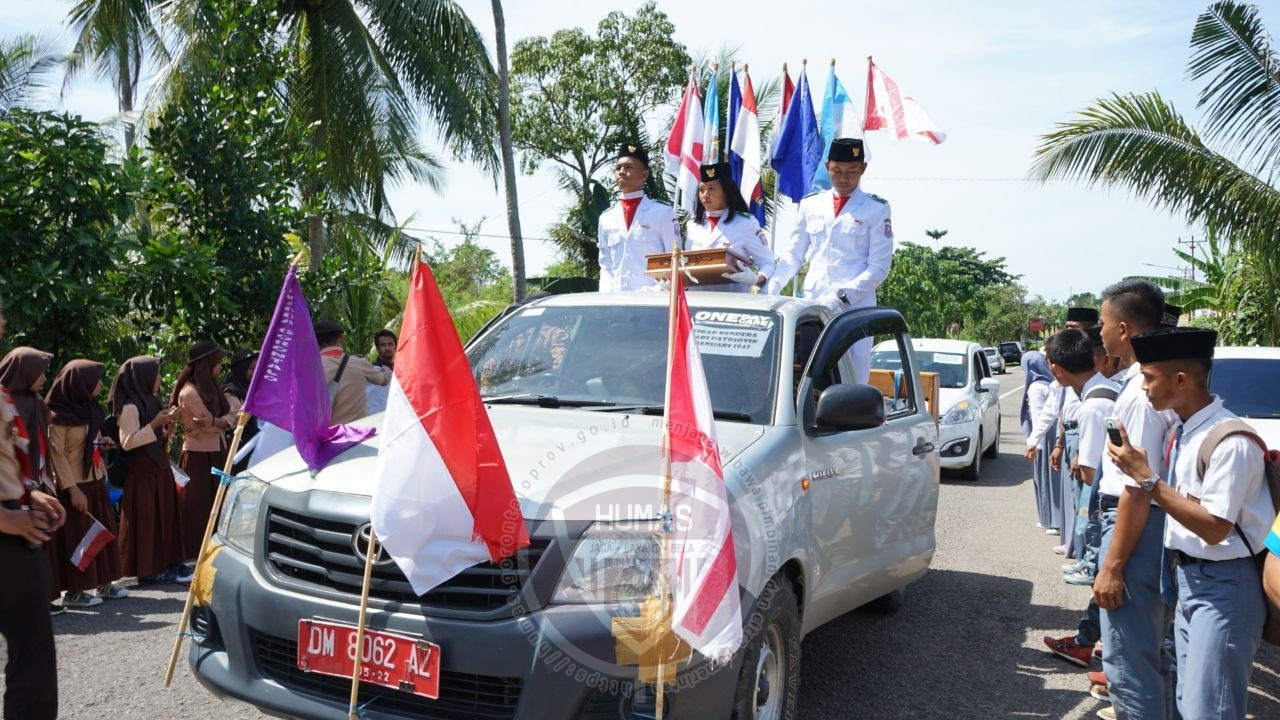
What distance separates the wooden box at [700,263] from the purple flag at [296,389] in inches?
76.5

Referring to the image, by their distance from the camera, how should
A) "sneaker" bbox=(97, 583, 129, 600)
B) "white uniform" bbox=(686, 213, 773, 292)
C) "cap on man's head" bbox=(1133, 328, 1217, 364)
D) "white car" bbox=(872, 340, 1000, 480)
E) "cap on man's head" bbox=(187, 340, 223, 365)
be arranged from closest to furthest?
"cap on man's head" bbox=(1133, 328, 1217, 364), "sneaker" bbox=(97, 583, 129, 600), "white uniform" bbox=(686, 213, 773, 292), "cap on man's head" bbox=(187, 340, 223, 365), "white car" bbox=(872, 340, 1000, 480)

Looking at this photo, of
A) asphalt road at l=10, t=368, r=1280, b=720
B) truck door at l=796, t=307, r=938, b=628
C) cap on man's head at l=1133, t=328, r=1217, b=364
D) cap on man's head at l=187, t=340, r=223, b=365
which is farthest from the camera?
cap on man's head at l=187, t=340, r=223, b=365

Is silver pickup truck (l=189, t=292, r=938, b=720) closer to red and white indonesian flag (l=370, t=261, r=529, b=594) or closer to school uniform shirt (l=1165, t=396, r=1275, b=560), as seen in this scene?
red and white indonesian flag (l=370, t=261, r=529, b=594)

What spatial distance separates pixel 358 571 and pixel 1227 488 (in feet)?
9.33

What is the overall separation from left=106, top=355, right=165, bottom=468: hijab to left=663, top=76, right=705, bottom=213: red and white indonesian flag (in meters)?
5.53

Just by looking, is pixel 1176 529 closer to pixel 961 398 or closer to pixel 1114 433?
pixel 1114 433

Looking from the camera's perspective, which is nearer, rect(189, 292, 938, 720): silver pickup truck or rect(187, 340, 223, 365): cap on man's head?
rect(189, 292, 938, 720): silver pickup truck

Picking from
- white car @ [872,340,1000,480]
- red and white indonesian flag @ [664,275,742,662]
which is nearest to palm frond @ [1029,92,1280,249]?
white car @ [872,340,1000,480]

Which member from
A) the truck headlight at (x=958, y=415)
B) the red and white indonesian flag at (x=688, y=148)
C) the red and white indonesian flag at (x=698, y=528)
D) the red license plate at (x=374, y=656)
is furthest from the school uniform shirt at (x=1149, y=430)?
the truck headlight at (x=958, y=415)

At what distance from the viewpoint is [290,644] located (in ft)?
11.2

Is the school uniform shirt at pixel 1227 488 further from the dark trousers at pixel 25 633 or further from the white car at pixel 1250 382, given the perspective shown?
the white car at pixel 1250 382

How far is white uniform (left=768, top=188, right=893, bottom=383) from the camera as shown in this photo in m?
6.94

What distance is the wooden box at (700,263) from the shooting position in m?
5.63

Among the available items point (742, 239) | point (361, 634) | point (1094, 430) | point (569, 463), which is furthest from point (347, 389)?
point (1094, 430)
